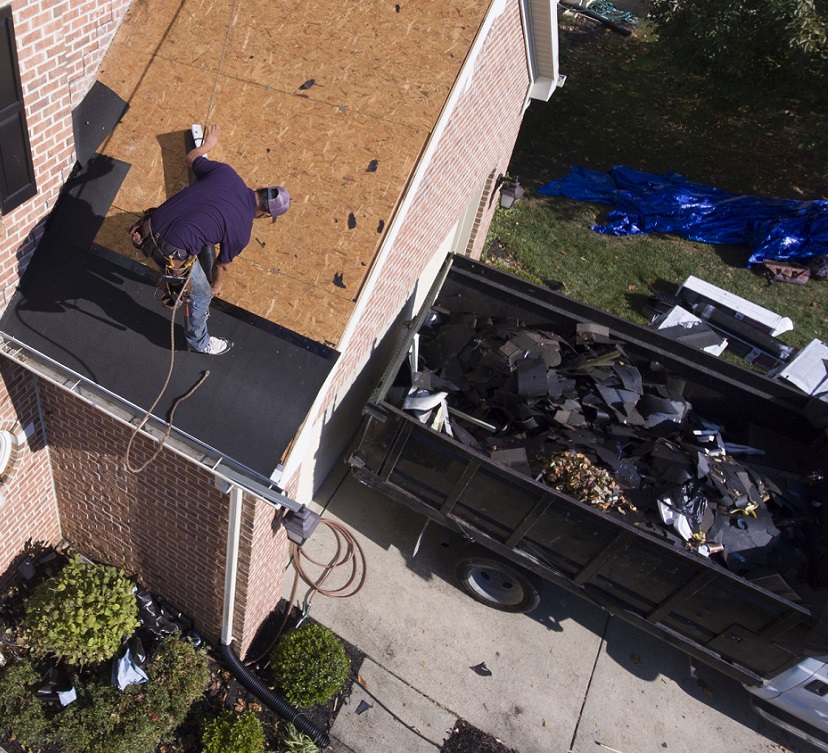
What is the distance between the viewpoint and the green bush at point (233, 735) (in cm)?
515

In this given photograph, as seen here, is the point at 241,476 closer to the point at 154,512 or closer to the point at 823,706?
the point at 154,512

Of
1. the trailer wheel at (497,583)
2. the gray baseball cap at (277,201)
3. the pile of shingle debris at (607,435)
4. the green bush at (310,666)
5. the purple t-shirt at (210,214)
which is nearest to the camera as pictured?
the purple t-shirt at (210,214)

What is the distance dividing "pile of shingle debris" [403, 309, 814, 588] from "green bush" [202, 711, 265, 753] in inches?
123

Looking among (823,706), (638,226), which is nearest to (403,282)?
(823,706)

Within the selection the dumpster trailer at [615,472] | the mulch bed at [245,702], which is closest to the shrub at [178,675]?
the mulch bed at [245,702]

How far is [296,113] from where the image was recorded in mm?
5207

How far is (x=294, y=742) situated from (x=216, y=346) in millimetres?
3603

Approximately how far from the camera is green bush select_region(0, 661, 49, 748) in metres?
5.23

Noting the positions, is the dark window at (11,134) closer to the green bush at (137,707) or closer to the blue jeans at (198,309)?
the blue jeans at (198,309)

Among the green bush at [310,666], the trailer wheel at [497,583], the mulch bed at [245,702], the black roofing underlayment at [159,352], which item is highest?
the black roofing underlayment at [159,352]

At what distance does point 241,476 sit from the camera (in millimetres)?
4285

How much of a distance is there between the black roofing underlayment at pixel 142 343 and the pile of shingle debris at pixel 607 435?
1.78m

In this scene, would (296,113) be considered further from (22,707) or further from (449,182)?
(22,707)

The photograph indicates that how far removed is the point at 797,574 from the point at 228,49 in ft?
23.9
